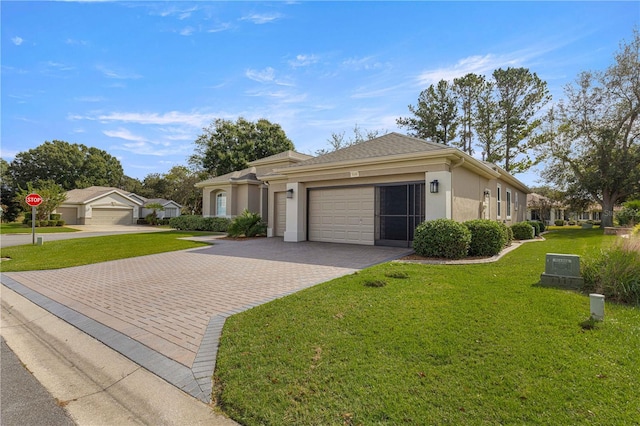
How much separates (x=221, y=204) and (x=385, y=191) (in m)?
14.6

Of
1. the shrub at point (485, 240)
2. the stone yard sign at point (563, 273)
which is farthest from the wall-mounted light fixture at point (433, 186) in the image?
the stone yard sign at point (563, 273)

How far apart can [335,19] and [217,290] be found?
366 inches

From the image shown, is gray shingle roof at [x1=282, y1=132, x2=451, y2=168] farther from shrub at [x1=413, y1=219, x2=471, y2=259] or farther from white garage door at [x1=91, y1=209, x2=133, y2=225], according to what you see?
white garage door at [x1=91, y1=209, x2=133, y2=225]

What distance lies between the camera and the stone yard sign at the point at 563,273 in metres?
5.33

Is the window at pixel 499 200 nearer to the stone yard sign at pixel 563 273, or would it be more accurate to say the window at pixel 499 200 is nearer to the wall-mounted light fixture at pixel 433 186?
the wall-mounted light fixture at pixel 433 186

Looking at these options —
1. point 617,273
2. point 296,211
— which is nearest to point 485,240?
point 617,273

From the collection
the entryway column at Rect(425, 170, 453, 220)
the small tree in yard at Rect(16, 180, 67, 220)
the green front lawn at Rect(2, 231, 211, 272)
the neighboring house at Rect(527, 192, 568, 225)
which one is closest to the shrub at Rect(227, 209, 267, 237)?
the green front lawn at Rect(2, 231, 211, 272)

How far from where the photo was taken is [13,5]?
7414mm

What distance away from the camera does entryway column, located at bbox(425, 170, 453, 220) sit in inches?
397

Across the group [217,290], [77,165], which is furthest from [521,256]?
[77,165]

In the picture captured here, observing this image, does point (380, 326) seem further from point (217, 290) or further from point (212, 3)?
point (212, 3)

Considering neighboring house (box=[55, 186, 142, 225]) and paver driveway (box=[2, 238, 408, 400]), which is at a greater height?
neighboring house (box=[55, 186, 142, 225])

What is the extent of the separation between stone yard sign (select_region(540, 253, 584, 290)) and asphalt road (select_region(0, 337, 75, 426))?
6.88 metres

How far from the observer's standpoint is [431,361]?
303cm
